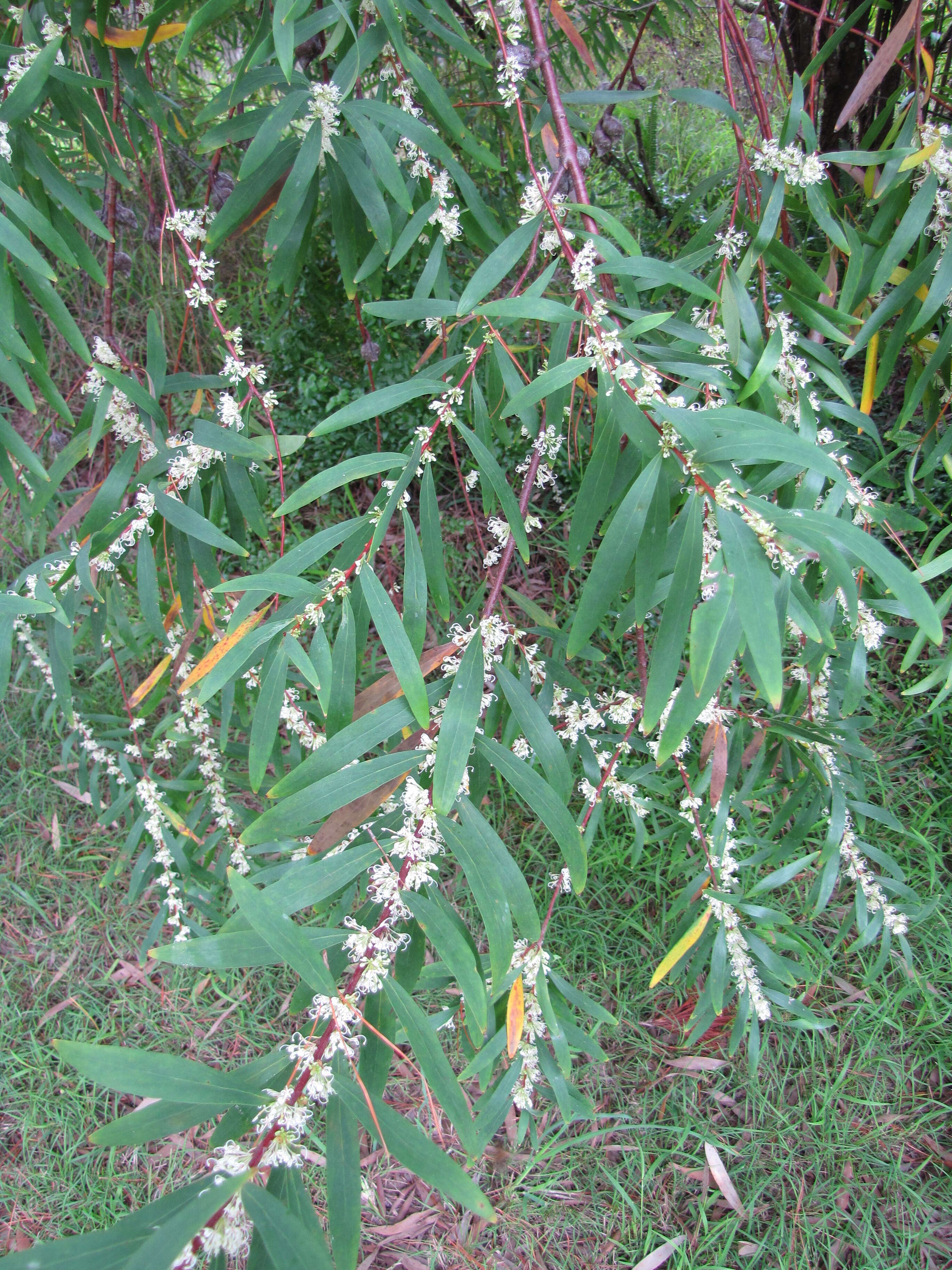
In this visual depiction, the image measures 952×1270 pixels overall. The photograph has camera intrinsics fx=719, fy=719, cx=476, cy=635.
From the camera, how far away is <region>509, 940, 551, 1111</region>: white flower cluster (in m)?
1.08

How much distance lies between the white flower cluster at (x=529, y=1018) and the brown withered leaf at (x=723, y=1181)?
3.36 ft

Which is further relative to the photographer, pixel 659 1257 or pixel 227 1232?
pixel 659 1257

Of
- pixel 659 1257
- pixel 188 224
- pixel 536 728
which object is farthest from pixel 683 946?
pixel 188 224

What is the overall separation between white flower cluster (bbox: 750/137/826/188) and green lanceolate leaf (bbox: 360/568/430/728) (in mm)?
1000

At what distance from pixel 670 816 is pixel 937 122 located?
1921 mm

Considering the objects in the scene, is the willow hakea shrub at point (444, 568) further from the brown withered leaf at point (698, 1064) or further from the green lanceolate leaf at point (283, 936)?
the brown withered leaf at point (698, 1064)

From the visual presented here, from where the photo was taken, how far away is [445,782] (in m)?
0.81

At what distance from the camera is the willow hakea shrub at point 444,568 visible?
715mm

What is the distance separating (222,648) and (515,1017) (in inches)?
29.4

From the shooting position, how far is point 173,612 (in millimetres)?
1622

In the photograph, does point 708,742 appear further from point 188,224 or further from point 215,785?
point 188,224

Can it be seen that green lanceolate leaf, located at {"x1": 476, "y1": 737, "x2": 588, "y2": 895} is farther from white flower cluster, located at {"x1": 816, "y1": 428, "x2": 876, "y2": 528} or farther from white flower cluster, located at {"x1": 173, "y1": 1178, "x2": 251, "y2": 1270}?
white flower cluster, located at {"x1": 816, "y1": 428, "x2": 876, "y2": 528}

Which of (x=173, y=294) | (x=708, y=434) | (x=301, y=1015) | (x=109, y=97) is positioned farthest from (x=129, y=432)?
(x=173, y=294)

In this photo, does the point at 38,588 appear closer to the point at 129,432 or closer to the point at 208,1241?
the point at 129,432
